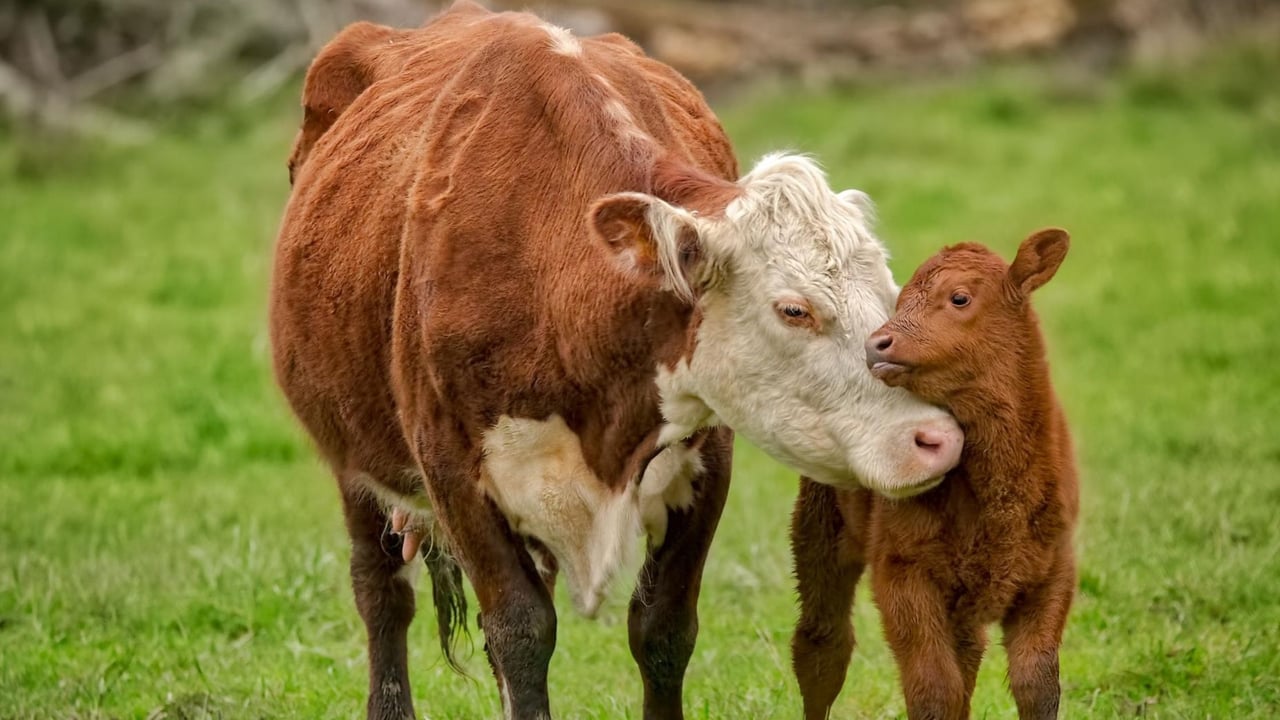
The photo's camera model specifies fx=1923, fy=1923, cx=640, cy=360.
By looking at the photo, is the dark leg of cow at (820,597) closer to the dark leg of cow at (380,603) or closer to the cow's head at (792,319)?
the cow's head at (792,319)

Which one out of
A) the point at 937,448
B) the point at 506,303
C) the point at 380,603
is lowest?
the point at 380,603

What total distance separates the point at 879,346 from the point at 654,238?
615 millimetres

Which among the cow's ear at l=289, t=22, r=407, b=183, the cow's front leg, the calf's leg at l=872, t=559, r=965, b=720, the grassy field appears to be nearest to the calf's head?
the calf's leg at l=872, t=559, r=965, b=720

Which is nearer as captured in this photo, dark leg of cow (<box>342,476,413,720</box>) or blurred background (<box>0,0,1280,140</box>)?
dark leg of cow (<box>342,476,413,720</box>)

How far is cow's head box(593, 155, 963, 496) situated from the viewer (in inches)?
179

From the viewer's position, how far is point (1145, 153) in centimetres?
1516

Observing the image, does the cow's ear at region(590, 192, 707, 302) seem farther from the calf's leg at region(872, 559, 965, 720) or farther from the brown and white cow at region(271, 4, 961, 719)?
the calf's leg at region(872, 559, 965, 720)

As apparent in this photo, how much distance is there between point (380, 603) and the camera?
6.41m

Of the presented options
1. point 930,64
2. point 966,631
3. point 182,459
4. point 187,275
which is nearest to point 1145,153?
point 930,64

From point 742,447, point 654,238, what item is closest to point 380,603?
point 654,238

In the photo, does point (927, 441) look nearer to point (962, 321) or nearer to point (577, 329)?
point (962, 321)

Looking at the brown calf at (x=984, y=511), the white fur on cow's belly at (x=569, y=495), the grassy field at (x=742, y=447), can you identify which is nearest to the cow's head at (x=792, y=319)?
the brown calf at (x=984, y=511)

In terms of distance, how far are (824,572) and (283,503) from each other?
4.32m

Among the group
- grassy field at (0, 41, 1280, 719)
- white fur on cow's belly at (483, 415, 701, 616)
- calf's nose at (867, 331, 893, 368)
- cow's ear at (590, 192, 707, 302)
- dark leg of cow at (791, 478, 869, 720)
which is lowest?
grassy field at (0, 41, 1280, 719)
